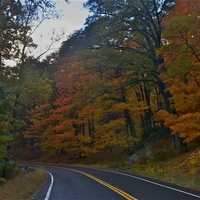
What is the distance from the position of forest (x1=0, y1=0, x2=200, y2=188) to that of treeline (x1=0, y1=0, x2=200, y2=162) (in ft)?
0.23

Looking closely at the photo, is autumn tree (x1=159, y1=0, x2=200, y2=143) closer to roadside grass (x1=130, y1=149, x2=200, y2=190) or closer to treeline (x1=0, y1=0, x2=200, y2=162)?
treeline (x1=0, y1=0, x2=200, y2=162)

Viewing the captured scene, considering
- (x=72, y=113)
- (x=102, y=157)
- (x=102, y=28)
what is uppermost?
(x=102, y=28)

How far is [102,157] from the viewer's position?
189 feet

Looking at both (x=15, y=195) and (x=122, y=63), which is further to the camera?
(x=122, y=63)

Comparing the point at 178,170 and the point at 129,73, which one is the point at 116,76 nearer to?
the point at 129,73

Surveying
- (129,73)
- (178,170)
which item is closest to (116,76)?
(129,73)

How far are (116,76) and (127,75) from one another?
3.91m

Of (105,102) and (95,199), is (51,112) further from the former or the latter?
(95,199)

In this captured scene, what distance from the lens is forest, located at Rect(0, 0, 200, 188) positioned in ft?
90.4

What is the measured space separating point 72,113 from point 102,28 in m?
26.7

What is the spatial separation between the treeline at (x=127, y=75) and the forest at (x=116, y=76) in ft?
0.23

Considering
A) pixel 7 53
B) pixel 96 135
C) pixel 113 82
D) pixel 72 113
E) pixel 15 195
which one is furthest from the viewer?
pixel 72 113

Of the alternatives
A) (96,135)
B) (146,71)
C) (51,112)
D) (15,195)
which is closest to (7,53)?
(15,195)

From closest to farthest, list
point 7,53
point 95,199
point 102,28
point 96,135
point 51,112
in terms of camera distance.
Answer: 1. point 95,199
2. point 7,53
3. point 102,28
4. point 96,135
5. point 51,112
